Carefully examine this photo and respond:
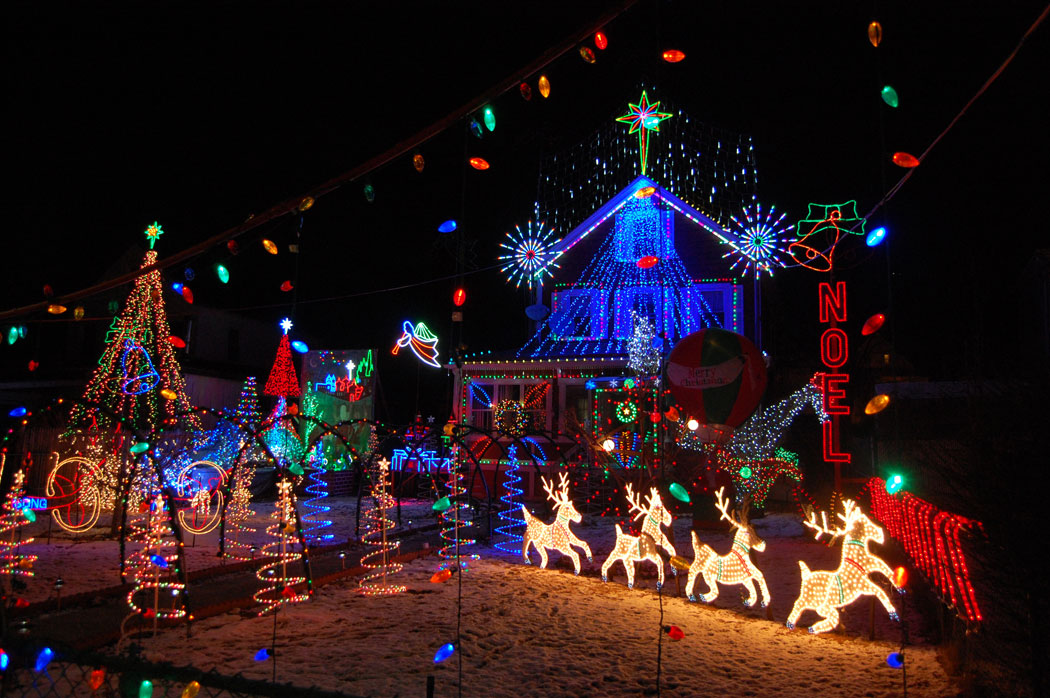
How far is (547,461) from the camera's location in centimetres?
1841

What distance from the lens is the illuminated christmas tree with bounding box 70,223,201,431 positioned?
48.7ft

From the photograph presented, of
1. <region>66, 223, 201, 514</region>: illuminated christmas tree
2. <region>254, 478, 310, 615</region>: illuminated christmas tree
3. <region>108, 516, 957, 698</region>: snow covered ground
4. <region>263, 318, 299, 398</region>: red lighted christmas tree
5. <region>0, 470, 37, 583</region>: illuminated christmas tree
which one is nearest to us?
<region>108, 516, 957, 698</region>: snow covered ground

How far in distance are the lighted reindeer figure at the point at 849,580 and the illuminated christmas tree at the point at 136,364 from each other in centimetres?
1258

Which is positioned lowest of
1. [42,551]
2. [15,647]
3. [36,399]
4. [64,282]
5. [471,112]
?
[42,551]

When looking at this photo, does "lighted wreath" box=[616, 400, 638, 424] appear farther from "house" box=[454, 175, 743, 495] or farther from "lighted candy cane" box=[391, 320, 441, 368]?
"lighted candy cane" box=[391, 320, 441, 368]

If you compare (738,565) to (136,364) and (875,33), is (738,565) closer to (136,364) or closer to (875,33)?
(875,33)

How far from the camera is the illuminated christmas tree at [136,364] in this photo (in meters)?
14.9

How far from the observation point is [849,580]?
6793 millimetres

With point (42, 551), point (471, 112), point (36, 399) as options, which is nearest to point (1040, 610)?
point (471, 112)

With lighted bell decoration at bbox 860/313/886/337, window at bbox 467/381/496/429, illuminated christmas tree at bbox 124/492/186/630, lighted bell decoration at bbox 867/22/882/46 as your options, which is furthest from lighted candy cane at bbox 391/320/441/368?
lighted bell decoration at bbox 867/22/882/46

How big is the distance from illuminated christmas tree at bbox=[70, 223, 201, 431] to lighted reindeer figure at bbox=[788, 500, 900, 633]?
12.6 meters

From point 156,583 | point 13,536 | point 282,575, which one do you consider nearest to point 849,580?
point 282,575

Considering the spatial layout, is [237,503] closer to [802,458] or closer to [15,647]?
[15,647]

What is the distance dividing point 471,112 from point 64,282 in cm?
2465
